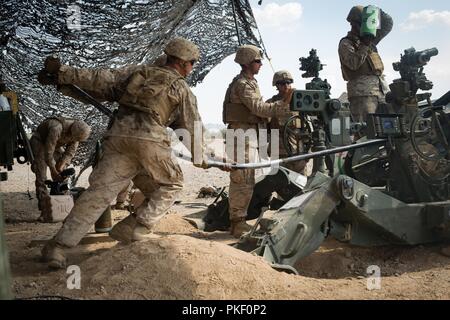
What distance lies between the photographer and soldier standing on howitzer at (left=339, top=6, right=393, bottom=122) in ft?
22.4

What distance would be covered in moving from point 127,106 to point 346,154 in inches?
95.0

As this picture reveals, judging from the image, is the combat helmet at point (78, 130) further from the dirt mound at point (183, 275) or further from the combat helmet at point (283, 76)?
the dirt mound at point (183, 275)

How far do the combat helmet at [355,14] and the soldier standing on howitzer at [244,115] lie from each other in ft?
5.56

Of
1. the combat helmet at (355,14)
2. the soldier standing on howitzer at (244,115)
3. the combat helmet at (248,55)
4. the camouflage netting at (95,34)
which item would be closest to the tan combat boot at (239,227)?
the soldier standing on howitzer at (244,115)

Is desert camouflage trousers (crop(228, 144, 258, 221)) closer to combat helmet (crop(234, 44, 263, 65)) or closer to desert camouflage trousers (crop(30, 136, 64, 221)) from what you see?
combat helmet (crop(234, 44, 263, 65))

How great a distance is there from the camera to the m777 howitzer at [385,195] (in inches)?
164

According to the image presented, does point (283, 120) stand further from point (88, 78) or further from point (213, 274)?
point (213, 274)

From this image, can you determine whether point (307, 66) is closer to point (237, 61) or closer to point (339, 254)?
point (237, 61)

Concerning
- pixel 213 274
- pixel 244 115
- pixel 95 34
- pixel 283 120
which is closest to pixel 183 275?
pixel 213 274

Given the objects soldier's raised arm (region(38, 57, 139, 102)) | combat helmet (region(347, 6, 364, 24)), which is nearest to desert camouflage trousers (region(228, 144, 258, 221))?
soldier's raised arm (region(38, 57, 139, 102))

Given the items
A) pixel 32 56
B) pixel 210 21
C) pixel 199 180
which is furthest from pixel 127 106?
pixel 199 180

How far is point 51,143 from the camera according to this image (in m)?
7.42

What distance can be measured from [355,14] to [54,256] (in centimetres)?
497

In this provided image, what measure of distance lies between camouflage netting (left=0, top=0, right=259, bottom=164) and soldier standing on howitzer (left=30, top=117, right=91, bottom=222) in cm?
109
